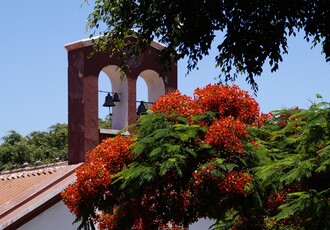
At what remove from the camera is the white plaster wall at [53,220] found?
20.0 meters

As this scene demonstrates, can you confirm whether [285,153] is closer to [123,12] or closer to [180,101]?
[180,101]

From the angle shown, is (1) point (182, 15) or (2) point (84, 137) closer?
(1) point (182, 15)

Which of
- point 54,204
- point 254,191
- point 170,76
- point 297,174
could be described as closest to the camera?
point 297,174

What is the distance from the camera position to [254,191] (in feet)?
45.9

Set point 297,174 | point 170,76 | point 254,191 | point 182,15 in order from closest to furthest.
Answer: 1. point 297,174
2. point 254,191
3. point 182,15
4. point 170,76

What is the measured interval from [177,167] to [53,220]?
7597 millimetres

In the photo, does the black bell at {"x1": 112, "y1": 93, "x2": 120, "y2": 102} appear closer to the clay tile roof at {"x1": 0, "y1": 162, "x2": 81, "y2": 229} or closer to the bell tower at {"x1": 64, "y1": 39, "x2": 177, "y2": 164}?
the bell tower at {"x1": 64, "y1": 39, "x2": 177, "y2": 164}

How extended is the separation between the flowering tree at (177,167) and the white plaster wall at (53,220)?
5507 mm

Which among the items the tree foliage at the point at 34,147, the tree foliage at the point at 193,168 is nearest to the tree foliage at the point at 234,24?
the tree foliage at the point at 193,168

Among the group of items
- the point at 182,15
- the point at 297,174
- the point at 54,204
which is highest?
the point at 182,15

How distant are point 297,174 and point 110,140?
12.5ft

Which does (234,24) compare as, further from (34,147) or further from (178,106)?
(34,147)

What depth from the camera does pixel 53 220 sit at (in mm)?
20125

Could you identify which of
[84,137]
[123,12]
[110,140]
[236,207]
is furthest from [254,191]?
[84,137]
